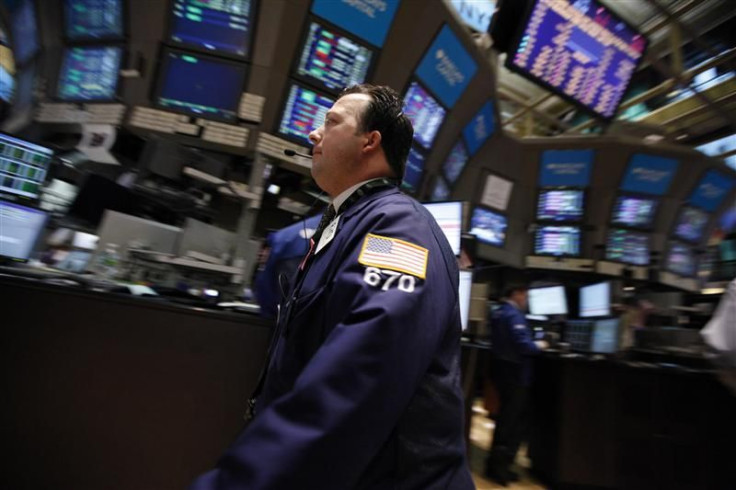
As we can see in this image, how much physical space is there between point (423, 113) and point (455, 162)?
4.20 ft

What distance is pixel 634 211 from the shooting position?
6898mm

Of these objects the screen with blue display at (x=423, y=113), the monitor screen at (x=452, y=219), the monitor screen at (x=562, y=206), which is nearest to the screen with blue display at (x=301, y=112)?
the screen with blue display at (x=423, y=113)

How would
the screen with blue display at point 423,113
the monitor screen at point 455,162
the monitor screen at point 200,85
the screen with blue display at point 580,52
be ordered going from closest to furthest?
the monitor screen at point 200,85
the screen with blue display at point 580,52
the screen with blue display at point 423,113
the monitor screen at point 455,162

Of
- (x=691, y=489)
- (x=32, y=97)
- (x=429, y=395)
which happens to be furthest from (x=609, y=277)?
(x=32, y=97)

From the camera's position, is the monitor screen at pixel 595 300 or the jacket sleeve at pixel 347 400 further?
the monitor screen at pixel 595 300

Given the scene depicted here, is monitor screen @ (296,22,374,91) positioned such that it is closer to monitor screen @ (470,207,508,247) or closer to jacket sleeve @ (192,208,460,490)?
monitor screen @ (470,207,508,247)

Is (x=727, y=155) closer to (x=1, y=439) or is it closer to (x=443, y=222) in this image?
(x=443, y=222)

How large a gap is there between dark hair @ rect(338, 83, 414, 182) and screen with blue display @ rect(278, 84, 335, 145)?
3253 mm

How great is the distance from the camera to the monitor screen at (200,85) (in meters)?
3.88

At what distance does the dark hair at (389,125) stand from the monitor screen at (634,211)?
23.8ft

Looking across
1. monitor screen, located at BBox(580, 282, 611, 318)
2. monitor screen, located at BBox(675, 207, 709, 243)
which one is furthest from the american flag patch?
monitor screen, located at BBox(675, 207, 709, 243)

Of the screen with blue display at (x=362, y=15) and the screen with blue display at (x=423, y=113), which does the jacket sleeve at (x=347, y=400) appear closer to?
the screen with blue display at (x=362, y=15)

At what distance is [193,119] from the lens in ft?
12.9

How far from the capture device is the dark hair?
924mm
